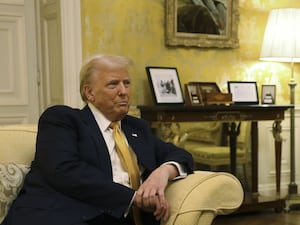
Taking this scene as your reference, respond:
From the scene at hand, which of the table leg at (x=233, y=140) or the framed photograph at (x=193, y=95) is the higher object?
the framed photograph at (x=193, y=95)

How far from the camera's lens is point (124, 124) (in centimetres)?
211

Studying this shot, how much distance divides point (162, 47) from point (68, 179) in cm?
220

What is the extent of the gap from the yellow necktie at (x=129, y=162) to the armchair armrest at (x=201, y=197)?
12 centimetres

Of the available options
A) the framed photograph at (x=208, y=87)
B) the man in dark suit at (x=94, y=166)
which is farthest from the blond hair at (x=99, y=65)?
the framed photograph at (x=208, y=87)

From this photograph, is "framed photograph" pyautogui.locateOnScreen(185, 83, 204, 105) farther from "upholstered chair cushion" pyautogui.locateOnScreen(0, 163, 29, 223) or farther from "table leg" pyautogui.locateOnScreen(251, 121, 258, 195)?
"upholstered chair cushion" pyautogui.locateOnScreen(0, 163, 29, 223)

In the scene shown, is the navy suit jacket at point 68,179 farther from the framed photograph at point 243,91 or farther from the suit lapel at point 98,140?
the framed photograph at point 243,91

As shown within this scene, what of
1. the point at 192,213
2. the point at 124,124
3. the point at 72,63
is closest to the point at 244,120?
the point at 72,63

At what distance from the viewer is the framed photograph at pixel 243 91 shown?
395cm

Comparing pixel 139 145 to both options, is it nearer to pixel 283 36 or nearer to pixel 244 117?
pixel 244 117

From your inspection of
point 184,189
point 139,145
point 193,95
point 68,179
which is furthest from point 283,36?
point 68,179

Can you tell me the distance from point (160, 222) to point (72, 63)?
5.79 feet

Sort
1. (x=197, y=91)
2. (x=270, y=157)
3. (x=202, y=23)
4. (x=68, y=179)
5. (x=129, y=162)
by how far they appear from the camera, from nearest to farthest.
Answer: (x=68, y=179) < (x=129, y=162) < (x=197, y=91) < (x=202, y=23) < (x=270, y=157)

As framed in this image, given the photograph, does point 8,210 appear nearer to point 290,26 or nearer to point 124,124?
point 124,124

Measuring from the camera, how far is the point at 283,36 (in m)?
3.84
